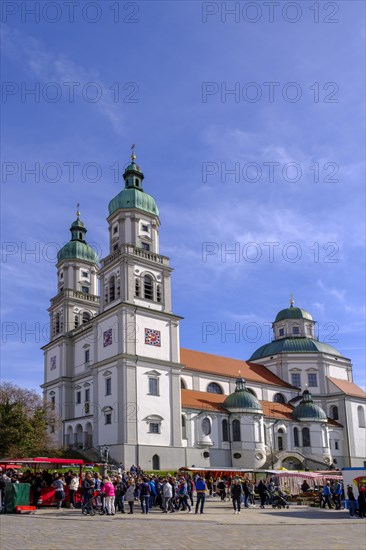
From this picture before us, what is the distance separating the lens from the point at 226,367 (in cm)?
7031

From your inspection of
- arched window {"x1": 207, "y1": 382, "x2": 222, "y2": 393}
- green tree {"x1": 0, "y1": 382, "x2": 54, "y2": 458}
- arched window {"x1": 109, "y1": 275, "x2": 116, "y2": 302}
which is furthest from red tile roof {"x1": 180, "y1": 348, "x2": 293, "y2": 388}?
green tree {"x1": 0, "y1": 382, "x2": 54, "y2": 458}

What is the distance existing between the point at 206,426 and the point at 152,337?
11.3 meters

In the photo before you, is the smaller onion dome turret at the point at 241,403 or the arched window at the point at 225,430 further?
the smaller onion dome turret at the point at 241,403

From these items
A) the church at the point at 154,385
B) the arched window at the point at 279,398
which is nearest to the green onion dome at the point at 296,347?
the church at the point at 154,385

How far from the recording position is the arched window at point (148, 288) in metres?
53.8

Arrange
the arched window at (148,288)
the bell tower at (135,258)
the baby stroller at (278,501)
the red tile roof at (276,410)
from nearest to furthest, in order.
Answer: the baby stroller at (278,501), the bell tower at (135,258), the arched window at (148,288), the red tile roof at (276,410)

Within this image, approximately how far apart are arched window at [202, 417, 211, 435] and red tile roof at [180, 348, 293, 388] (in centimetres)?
699

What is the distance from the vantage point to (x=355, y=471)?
88.1 feet

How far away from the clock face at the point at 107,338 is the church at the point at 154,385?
0.26 meters

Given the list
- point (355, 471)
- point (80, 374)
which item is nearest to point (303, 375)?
point (80, 374)

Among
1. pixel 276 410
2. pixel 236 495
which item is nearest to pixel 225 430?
pixel 276 410

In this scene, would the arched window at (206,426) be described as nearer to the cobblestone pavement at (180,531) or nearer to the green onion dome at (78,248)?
the green onion dome at (78,248)

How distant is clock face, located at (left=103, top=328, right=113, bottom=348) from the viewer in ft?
171

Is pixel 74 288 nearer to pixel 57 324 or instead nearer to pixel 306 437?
pixel 57 324
